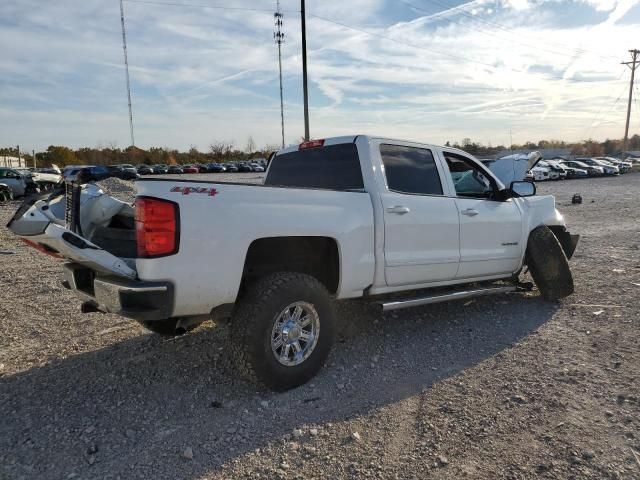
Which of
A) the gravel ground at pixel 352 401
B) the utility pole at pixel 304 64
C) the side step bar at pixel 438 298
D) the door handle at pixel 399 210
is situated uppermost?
the utility pole at pixel 304 64

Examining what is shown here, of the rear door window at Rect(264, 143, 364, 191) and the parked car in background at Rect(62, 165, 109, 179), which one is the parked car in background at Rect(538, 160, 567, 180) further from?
the parked car in background at Rect(62, 165, 109, 179)

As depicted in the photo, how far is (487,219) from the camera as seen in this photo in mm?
5172

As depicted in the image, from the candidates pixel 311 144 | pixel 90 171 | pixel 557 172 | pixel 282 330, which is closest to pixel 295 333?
pixel 282 330

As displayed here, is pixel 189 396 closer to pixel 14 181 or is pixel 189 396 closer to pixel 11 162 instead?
pixel 14 181

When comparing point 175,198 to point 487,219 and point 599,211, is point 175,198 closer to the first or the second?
point 487,219

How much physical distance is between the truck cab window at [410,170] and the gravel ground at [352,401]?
149 cm

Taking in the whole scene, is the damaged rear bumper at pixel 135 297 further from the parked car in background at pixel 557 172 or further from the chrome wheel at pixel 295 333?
the parked car in background at pixel 557 172

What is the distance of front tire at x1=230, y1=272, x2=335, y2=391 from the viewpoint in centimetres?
339

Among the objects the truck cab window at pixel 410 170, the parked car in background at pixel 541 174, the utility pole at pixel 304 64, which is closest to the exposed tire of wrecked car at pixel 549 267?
the truck cab window at pixel 410 170

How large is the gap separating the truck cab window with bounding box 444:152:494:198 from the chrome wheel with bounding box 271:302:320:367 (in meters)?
2.45

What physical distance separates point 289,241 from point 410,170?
156 centimetres

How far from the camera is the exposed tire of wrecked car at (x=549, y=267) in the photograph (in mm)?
5699

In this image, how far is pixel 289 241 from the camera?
12.4 ft

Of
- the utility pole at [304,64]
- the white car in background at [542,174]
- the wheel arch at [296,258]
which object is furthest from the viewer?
the white car in background at [542,174]
